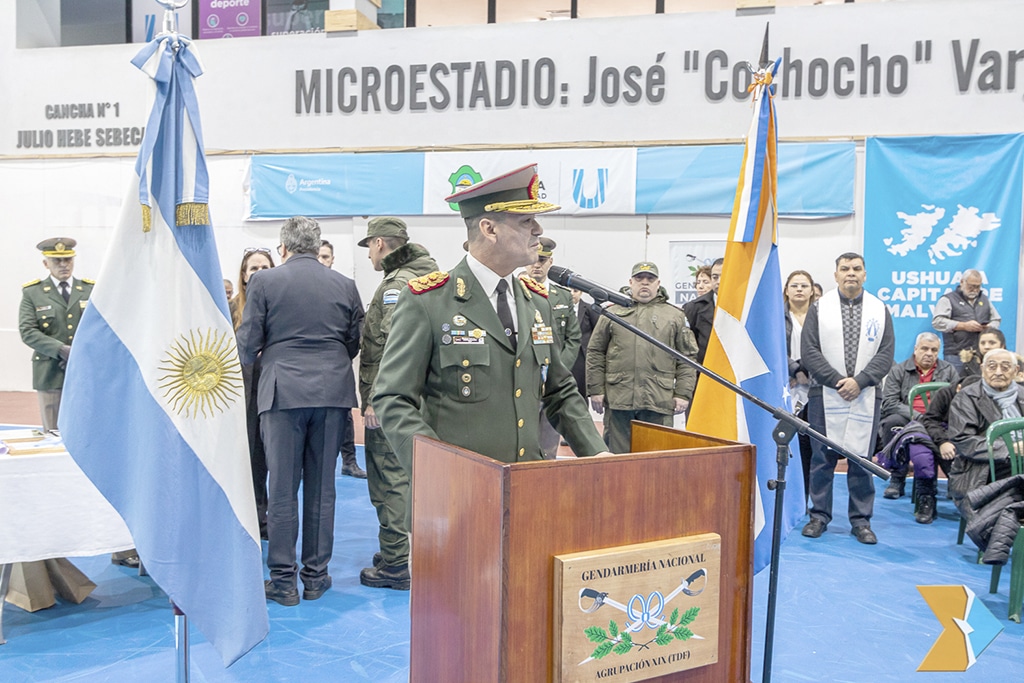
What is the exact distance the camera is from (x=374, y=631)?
3762 mm

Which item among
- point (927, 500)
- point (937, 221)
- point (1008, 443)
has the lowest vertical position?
point (927, 500)

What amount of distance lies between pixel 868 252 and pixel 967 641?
23.2 feet

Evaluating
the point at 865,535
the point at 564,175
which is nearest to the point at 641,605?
the point at 865,535

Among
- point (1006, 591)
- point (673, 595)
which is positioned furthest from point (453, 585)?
point (1006, 591)

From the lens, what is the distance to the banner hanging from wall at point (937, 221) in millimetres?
8125

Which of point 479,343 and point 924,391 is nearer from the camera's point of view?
point 479,343

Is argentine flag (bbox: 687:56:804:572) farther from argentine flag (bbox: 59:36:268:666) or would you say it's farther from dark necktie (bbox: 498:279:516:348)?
argentine flag (bbox: 59:36:268:666)

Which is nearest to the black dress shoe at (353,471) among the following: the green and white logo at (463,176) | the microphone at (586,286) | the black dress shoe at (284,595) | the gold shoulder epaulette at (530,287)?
the black dress shoe at (284,595)

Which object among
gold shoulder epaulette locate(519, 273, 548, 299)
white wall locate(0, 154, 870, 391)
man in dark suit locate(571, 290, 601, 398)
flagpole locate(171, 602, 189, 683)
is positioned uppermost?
white wall locate(0, 154, 870, 391)

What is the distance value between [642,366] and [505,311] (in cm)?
322

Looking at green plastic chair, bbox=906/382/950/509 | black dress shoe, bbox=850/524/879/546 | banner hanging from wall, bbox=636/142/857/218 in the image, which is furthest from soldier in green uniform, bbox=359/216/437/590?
banner hanging from wall, bbox=636/142/857/218

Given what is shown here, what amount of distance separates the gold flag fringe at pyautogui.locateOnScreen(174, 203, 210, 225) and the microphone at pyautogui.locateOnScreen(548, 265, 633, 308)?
3.60 ft

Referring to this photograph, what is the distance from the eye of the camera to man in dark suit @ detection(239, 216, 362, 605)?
13.3 ft

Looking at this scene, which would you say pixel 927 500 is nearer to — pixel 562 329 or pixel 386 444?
pixel 562 329
